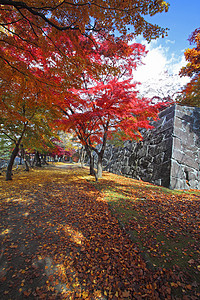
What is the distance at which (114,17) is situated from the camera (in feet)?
10.7

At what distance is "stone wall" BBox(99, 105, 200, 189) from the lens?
707 cm

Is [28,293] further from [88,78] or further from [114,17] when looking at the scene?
[88,78]

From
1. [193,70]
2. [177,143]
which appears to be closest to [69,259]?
[177,143]

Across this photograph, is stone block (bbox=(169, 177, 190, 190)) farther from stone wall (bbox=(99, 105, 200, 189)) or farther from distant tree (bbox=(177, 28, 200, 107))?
distant tree (bbox=(177, 28, 200, 107))

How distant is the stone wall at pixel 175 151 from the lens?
7.07 m

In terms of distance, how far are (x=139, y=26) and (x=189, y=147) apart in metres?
6.87

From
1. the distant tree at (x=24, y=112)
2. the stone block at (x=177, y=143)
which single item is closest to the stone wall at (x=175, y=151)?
the stone block at (x=177, y=143)

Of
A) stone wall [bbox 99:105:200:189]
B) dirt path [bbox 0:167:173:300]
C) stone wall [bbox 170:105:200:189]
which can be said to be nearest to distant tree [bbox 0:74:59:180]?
dirt path [bbox 0:167:173:300]

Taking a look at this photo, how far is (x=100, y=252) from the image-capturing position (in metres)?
2.47

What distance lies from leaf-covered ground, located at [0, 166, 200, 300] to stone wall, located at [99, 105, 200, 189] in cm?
318

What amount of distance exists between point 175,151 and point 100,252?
6.81 metres

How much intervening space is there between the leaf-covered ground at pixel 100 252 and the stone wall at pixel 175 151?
125 inches

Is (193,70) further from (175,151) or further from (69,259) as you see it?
(69,259)

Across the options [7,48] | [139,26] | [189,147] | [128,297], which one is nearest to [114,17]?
[139,26]
